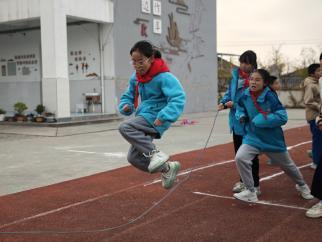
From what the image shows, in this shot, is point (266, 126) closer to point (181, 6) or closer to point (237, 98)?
point (237, 98)

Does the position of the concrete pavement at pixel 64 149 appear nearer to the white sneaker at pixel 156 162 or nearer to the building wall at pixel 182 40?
the white sneaker at pixel 156 162

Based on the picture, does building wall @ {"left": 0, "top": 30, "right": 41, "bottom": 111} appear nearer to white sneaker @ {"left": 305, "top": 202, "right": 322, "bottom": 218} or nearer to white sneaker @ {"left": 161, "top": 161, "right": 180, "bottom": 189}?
white sneaker @ {"left": 161, "top": 161, "right": 180, "bottom": 189}

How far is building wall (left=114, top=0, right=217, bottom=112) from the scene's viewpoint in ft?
67.8

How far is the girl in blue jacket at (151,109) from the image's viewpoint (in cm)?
448

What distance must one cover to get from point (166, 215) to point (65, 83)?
44.2 feet

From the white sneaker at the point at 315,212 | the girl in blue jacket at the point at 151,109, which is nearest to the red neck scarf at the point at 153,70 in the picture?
the girl in blue jacket at the point at 151,109

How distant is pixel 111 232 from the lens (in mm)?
4602

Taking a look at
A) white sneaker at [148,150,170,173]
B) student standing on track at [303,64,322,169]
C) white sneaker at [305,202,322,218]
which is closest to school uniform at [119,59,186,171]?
white sneaker at [148,150,170,173]

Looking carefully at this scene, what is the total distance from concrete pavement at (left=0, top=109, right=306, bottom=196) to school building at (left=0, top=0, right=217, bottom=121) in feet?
9.46

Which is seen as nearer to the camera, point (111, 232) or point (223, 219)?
point (111, 232)

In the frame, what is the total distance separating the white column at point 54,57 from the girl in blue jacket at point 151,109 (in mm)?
13274

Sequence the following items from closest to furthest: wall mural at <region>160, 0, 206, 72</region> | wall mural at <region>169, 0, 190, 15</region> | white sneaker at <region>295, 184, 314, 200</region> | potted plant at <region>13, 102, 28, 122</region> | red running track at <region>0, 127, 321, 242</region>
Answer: red running track at <region>0, 127, 321, 242</region> → white sneaker at <region>295, 184, 314, 200</region> → potted plant at <region>13, 102, 28, 122</region> → wall mural at <region>160, 0, 206, 72</region> → wall mural at <region>169, 0, 190, 15</region>

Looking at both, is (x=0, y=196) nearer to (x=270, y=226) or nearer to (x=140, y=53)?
(x=140, y=53)

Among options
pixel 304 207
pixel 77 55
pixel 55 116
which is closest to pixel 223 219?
pixel 304 207
